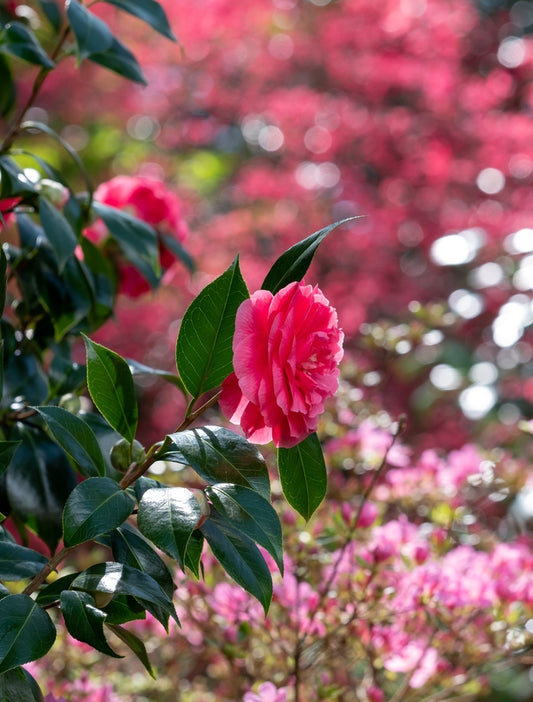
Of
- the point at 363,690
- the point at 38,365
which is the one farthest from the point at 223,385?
the point at 363,690

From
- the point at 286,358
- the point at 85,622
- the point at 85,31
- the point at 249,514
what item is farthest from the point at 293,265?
the point at 85,31

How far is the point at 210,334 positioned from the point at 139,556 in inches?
6.8

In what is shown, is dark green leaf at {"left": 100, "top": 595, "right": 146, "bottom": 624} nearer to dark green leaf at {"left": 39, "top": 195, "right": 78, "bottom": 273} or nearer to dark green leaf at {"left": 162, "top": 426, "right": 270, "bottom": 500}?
dark green leaf at {"left": 162, "top": 426, "right": 270, "bottom": 500}

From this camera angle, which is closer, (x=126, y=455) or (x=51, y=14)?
(x=126, y=455)

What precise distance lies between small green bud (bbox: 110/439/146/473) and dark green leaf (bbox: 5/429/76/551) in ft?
0.55

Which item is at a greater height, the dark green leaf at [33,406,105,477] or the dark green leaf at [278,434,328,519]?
the dark green leaf at [33,406,105,477]

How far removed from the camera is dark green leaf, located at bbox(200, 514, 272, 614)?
1.89 ft

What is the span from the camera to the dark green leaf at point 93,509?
0.53 metres

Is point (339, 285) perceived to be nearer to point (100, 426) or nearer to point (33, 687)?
point (100, 426)

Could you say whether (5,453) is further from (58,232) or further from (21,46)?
(21,46)

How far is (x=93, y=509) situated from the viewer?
55 cm

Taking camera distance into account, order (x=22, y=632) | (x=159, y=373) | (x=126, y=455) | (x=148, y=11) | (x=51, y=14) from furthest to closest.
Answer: (x=51, y=14) < (x=148, y=11) < (x=159, y=373) < (x=126, y=455) < (x=22, y=632)

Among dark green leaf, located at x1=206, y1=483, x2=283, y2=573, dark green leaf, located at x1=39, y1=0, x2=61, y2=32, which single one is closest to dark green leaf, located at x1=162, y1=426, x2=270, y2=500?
dark green leaf, located at x1=206, y1=483, x2=283, y2=573

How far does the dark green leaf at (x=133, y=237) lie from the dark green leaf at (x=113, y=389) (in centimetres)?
39
